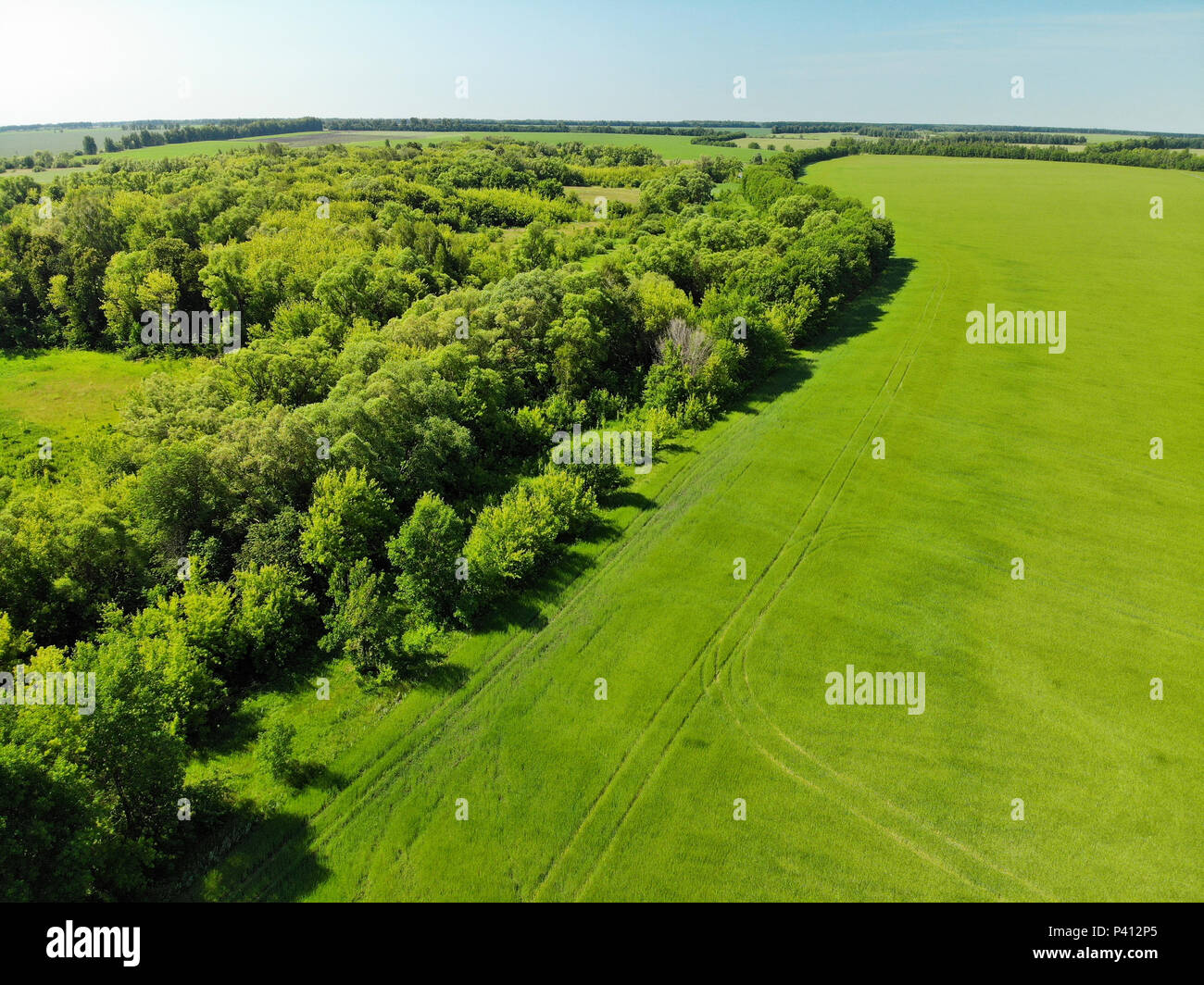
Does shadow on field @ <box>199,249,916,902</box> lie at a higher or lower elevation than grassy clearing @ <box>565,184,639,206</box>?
lower

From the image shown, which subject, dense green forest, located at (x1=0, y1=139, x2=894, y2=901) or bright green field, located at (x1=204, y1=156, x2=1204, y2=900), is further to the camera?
bright green field, located at (x1=204, y1=156, x2=1204, y2=900)

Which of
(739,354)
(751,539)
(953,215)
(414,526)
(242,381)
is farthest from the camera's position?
(953,215)

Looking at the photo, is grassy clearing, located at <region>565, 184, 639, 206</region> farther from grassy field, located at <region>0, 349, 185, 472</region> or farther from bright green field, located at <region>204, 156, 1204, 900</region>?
bright green field, located at <region>204, 156, 1204, 900</region>

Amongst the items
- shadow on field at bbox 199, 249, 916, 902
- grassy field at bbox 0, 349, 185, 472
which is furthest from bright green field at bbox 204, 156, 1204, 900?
grassy field at bbox 0, 349, 185, 472

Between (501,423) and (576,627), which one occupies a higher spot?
(501,423)

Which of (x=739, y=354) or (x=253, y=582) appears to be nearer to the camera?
(x=253, y=582)

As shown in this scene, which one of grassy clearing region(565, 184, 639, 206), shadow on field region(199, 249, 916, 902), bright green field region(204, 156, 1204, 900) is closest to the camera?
shadow on field region(199, 249, 916, 902)
